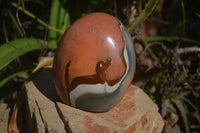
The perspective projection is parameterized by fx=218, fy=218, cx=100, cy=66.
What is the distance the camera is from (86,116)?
0.76 meters

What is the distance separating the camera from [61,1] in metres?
1.35

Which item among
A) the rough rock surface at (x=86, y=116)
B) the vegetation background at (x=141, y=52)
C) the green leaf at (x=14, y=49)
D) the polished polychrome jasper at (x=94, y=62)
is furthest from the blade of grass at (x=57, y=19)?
the polished polychrome jasper at (x=94, y=62)

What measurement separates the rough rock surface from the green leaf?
5.4 inches

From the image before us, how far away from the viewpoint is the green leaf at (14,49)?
3.11 ft

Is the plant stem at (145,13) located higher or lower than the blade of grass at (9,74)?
higher

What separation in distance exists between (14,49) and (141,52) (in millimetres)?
673

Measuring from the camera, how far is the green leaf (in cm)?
95

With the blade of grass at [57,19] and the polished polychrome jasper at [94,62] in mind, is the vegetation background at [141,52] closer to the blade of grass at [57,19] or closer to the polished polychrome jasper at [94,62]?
the blade of grass at [57,19]

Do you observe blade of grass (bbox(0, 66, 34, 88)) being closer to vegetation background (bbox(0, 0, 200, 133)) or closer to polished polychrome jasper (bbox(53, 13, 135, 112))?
vegetation background (bbox(0, 0, 200, 133))

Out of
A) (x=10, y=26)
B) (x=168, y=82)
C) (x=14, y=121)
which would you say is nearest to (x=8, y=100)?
(x=14, y=121)

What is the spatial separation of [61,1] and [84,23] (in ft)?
2.29

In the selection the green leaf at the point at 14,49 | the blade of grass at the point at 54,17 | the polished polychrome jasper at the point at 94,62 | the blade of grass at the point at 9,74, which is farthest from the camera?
the blade of grass at the point at 54,17

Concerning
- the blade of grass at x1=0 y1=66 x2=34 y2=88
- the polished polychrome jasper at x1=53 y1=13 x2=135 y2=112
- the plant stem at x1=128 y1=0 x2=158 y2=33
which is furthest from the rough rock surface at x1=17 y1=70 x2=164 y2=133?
the plant stem at x1=128 y1=0 x2=158 y2=33

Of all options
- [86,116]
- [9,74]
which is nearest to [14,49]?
[9,74]
